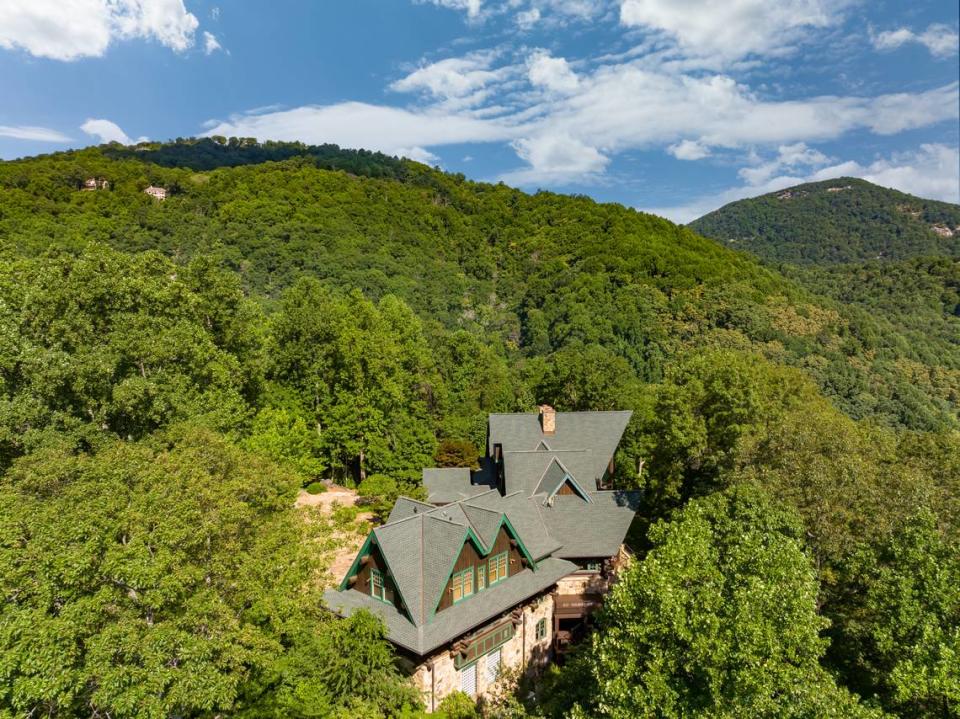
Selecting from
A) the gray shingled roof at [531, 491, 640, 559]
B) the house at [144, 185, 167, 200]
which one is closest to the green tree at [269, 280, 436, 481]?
the gray shingled roof at [531, 491, 640, 559]

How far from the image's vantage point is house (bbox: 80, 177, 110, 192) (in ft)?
322

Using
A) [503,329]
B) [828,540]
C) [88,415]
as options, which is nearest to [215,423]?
[88,415]

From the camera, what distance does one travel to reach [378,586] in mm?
18812

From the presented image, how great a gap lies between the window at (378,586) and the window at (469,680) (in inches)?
152

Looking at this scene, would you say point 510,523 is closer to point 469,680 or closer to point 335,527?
point 469,680

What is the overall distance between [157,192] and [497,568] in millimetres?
118037

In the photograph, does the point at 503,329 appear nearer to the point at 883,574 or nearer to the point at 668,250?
the point at 668,250

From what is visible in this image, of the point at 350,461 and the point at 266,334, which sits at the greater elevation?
the point at 266,334

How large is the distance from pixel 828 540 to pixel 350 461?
3348 cm

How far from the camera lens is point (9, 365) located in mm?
21281

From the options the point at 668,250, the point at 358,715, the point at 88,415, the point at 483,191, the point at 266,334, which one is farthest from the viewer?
the point at 483,191

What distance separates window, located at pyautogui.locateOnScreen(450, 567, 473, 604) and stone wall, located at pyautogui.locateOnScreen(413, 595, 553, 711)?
1338mm

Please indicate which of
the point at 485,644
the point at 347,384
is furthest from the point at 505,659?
the point at 347,384

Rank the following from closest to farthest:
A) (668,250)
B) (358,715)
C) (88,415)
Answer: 1. (358,715)
2. (88,415)
3. (668,250)
